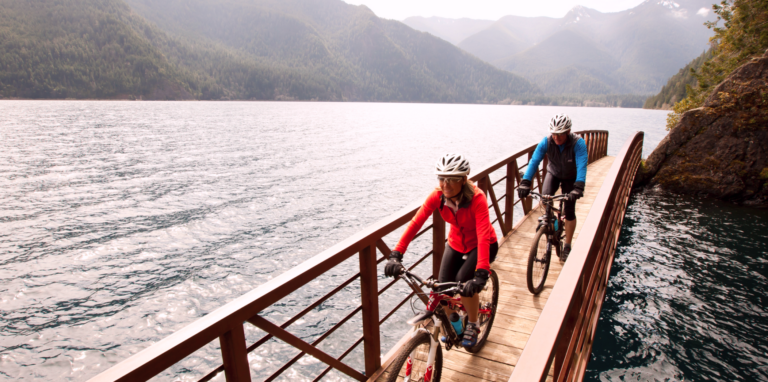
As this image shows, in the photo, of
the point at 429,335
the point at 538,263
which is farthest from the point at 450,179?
the point at 538,263

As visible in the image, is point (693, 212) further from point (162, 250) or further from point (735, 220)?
point (162, 250)

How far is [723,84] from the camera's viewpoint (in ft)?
53.8

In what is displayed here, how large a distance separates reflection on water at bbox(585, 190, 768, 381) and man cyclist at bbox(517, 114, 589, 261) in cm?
240

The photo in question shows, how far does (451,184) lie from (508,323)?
226cm

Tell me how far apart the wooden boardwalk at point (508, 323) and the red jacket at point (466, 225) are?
3.89ft

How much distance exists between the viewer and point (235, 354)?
2.36 m

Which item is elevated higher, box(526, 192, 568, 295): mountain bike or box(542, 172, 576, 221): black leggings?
box(542, 172, 576, 221): black leggings

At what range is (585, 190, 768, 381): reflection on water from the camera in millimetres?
6527

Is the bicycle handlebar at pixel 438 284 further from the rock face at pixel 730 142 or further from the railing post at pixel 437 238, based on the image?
the rock face at pixel 730 142

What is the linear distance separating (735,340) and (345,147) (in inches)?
1509

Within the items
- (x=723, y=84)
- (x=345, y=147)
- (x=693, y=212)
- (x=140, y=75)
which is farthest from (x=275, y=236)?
(x=140, y=75)

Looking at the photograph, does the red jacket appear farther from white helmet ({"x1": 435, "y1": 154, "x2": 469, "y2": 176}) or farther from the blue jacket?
the blue jacket

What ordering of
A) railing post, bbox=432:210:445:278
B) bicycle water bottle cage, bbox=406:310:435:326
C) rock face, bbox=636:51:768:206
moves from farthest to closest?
rock face, bbox=636:51:768:206
railing post, bbox=432:210:445:278
bicycle water bottle cage, bbox=406:310:435:326

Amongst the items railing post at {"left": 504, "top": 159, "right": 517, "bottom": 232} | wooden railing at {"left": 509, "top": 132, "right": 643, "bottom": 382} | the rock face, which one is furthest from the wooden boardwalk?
the rock face
